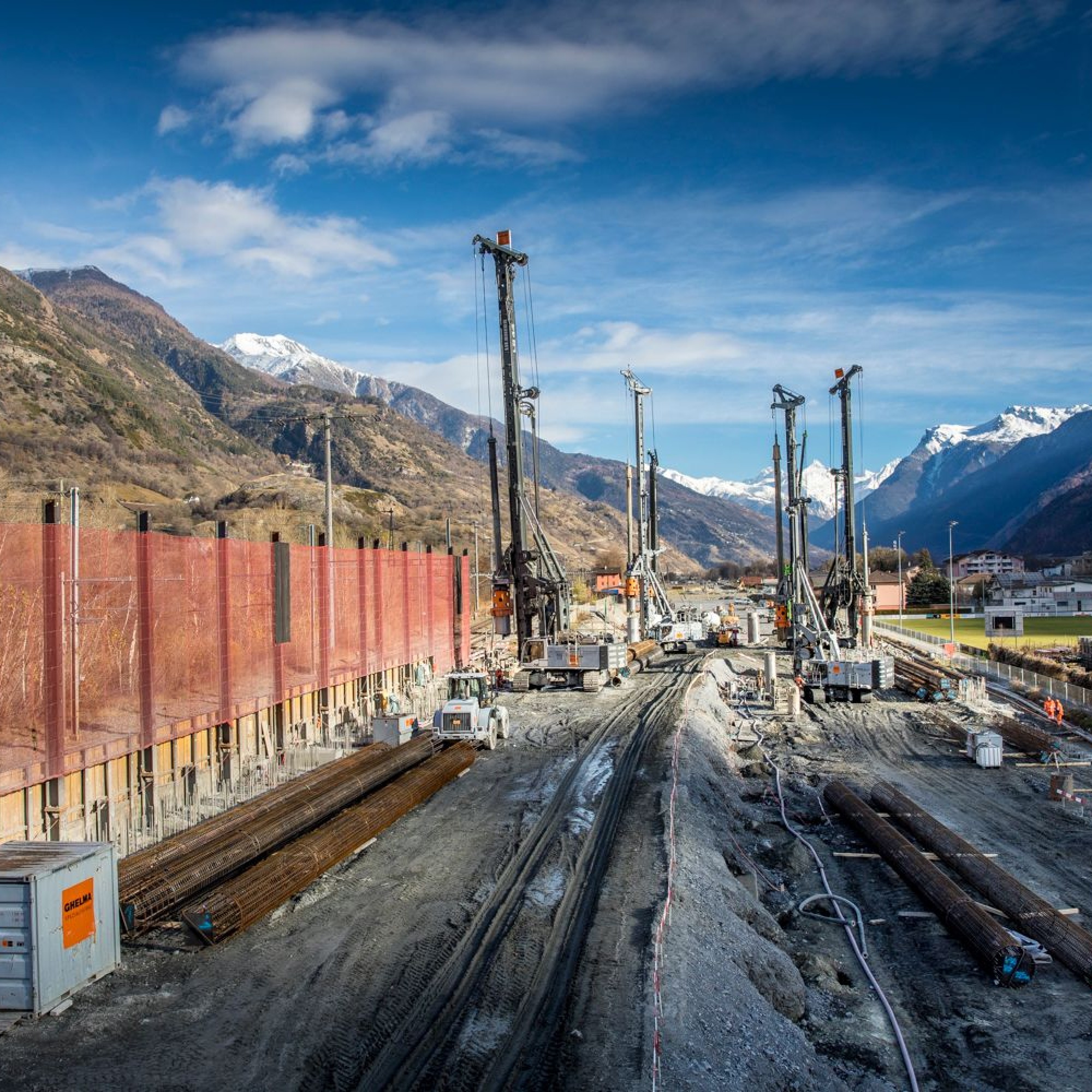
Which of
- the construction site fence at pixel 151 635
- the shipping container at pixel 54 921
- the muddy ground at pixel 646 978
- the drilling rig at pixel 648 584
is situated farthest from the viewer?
the drilling rig at pixel 648 584

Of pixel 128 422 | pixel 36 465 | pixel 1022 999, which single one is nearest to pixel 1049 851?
pixel 1022 999

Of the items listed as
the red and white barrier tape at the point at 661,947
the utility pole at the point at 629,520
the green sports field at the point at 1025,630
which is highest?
the utility pole at the point at 629,520

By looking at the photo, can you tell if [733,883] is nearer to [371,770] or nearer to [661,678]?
[371,770]

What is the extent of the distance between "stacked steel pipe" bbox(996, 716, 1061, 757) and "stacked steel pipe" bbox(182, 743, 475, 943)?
2003 cm

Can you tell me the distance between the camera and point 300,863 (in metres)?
15.9

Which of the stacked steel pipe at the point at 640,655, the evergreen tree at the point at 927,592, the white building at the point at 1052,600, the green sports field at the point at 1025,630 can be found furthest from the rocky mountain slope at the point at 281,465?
the white building at the point at 1052,600

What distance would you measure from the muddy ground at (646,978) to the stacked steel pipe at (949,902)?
28 centimetres

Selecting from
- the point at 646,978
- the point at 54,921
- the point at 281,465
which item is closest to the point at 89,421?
the point at 281,465

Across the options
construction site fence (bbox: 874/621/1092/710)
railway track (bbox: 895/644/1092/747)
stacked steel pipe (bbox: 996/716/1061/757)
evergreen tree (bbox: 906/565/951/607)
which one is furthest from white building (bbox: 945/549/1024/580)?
stacked steel pipe (bbox: 996/716/1061/757)

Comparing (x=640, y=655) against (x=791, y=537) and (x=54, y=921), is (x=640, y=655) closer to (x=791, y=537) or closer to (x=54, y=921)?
(x=791, y=537)

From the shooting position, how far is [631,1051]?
1028 cm

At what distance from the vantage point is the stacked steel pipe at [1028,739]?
3012 centimetres

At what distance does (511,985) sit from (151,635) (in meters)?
11.6

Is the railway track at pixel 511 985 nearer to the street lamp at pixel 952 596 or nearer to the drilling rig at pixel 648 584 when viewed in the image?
the drilling rig at pixel 648 584
